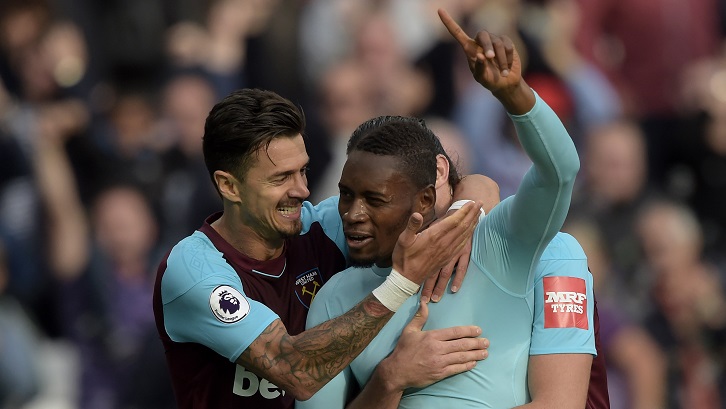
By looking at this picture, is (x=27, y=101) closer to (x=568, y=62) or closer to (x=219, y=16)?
(x=219, y=16)

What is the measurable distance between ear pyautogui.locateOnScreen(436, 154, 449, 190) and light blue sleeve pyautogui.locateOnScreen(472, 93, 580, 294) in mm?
270

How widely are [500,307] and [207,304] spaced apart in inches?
42.6

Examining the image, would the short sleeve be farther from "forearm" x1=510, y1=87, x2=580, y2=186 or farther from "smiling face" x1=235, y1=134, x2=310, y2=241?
"smiling face" x1=235, y1=134, x2=310, y2=241

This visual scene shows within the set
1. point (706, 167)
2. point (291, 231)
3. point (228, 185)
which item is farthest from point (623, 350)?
point (228, 185)

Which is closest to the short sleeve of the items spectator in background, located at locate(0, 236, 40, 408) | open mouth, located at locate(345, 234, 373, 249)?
open mouth, located at locate(345, 234, 373, 249)

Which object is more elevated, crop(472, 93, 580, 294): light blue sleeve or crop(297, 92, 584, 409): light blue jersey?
crop(472, 93, 580, 294): light blue sleeve

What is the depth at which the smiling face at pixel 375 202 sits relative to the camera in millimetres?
4055

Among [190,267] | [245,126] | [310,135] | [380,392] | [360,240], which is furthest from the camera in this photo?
[310,135]

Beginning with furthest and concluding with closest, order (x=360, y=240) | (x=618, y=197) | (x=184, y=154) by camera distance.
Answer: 1. (x=184, y=154)
2. (x=618, y=197)
3. (x=360, y=240)

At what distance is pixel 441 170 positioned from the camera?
4277 mm

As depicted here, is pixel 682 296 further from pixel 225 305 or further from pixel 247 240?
pixel 225 305

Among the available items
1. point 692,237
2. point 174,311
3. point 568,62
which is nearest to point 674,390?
point 692,237

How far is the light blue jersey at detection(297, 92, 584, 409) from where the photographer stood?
3848 mm

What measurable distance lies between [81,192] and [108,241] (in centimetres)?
47
